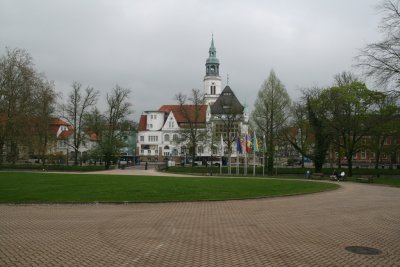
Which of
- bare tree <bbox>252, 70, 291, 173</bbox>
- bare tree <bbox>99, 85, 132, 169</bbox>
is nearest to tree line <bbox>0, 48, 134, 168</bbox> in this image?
bare tree <bbox>99, 85, 132, 169</bbox>

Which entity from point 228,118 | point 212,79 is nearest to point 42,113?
point 228,118

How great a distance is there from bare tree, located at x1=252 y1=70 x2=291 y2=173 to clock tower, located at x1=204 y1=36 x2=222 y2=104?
51655 millimetres

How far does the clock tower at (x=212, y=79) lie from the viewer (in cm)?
10356

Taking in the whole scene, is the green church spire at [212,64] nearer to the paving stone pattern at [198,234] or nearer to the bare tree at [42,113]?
the bare tree at [42,113]

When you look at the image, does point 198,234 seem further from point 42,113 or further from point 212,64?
point 212,64

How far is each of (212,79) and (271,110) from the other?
180 feet

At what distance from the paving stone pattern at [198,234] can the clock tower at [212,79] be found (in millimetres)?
86798

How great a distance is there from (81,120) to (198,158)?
31984 mm

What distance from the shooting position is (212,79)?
103750 millimetres

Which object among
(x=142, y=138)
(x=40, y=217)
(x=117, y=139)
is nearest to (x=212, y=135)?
(x=117, y=139)

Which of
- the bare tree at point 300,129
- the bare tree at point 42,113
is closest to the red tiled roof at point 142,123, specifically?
the bare tree at point 42,113

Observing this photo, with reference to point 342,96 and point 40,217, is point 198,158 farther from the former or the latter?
point 40,217

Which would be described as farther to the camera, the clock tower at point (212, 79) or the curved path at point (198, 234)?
the clock tower at point (212, 79)

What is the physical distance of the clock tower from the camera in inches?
4077
